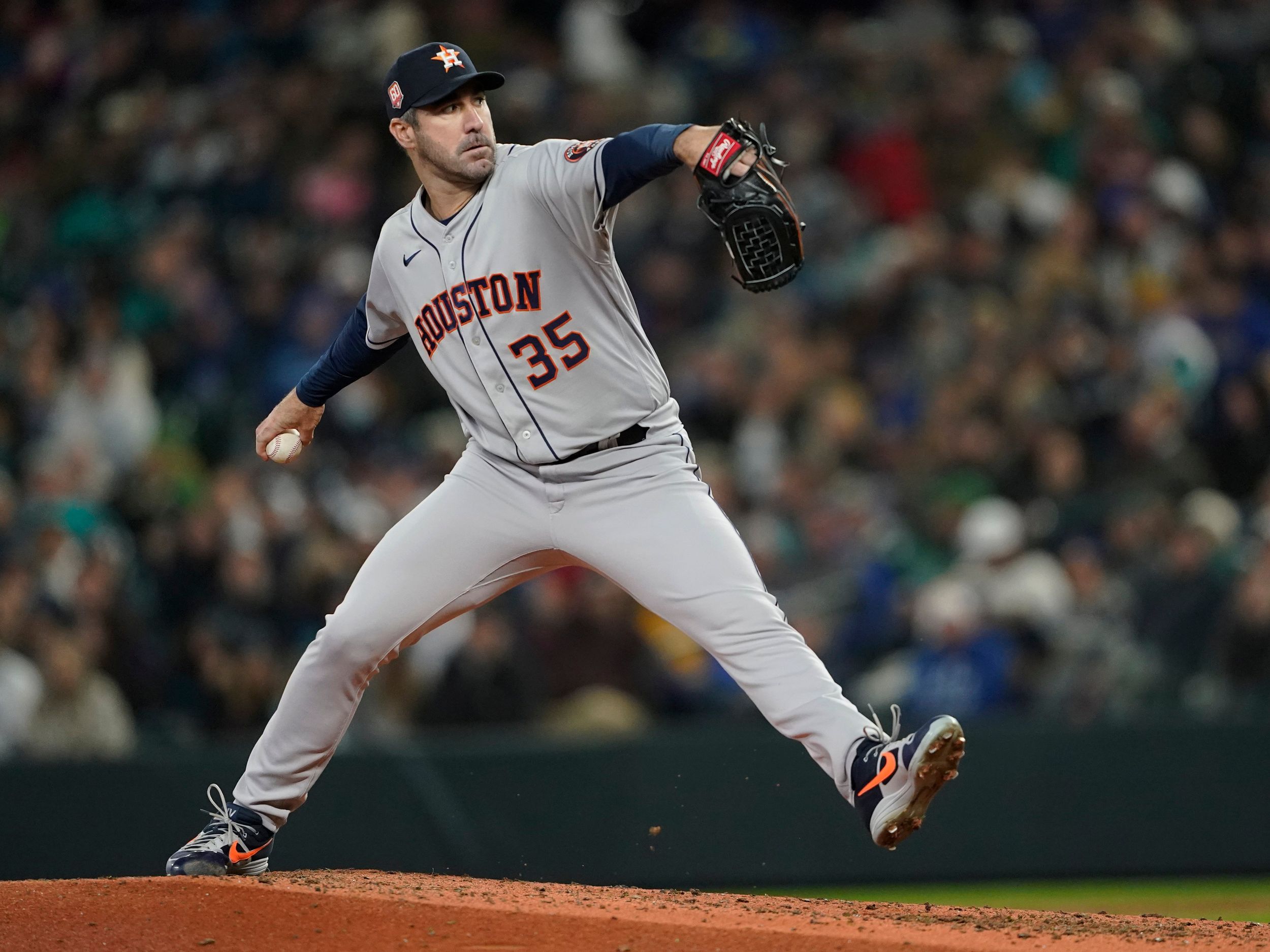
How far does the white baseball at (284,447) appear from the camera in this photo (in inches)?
192

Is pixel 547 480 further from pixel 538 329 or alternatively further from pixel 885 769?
pixel 885 769

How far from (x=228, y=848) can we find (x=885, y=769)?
1.87 m

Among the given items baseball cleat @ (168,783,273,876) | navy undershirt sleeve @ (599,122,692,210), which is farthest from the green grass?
navy undershirt sleeve @ (599,122,692,210)

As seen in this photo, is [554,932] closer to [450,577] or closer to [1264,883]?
[450,577]

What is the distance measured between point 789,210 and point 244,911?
2.14 meters

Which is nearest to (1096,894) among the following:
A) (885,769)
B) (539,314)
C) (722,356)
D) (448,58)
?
(722,356)

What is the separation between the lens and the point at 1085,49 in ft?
36.5

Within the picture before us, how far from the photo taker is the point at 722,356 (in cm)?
981

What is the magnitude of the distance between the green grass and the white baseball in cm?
317

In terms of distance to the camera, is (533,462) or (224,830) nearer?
(533,462)

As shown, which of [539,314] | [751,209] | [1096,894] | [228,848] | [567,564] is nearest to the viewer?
[751,209]

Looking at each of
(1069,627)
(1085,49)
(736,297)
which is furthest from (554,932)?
(1085,49)

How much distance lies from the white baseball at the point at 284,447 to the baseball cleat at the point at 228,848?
0.94 metres

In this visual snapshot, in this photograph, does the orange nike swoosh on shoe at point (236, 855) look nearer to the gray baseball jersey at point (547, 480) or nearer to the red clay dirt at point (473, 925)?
the red clay dirt at point (473, 925)
